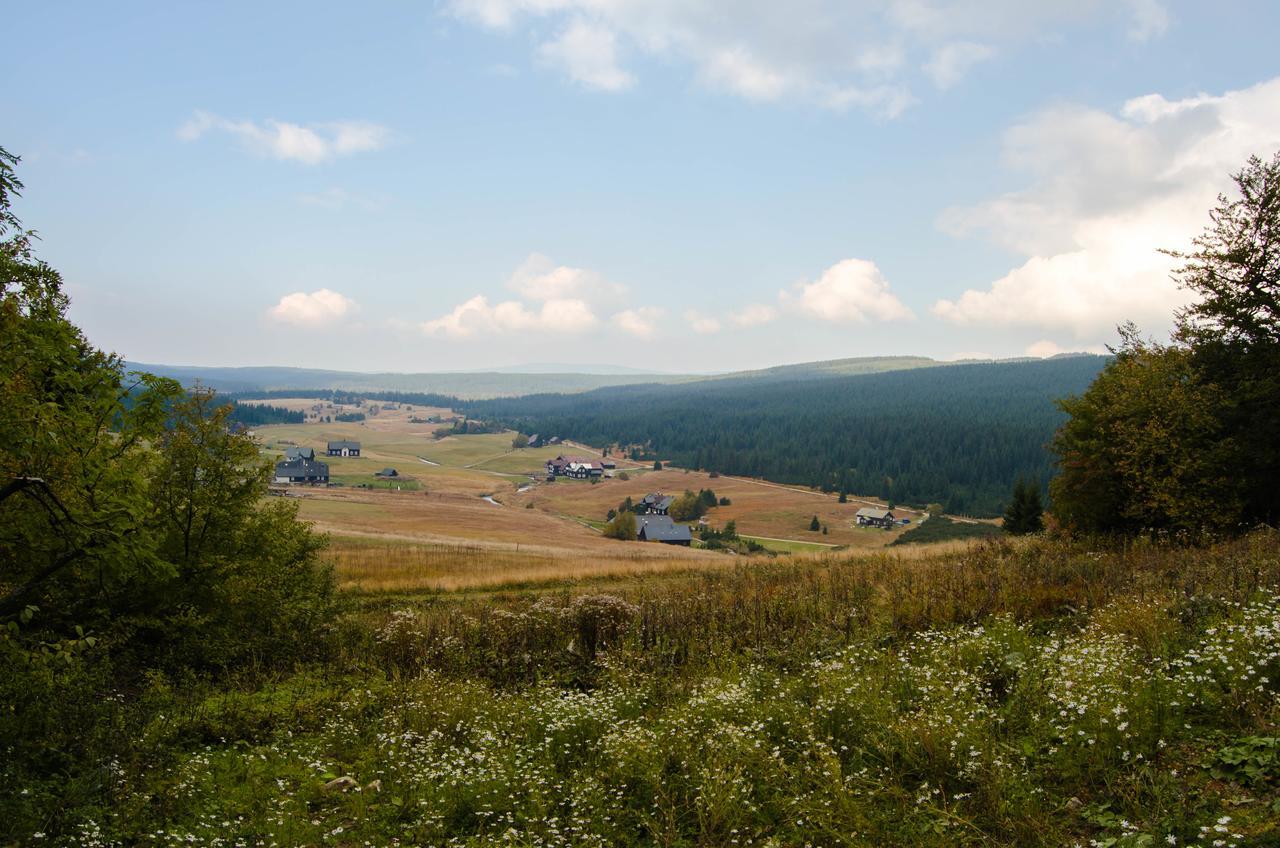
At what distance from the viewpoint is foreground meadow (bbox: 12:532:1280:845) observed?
19.1 ft

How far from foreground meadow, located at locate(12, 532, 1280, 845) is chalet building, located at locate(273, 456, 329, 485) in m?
123

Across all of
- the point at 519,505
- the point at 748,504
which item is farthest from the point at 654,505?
Answer: the point at 519,505

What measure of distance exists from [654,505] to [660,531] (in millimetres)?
31754

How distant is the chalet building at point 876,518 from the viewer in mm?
105500

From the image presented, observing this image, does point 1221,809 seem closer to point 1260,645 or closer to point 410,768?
point 1260,645

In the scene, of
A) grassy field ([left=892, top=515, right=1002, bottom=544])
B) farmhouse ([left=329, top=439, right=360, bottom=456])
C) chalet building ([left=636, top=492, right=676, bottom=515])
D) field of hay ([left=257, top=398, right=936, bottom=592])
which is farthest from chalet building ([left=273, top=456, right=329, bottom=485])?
grassy field ([left=892, top=515, right=1002, bottom=544])

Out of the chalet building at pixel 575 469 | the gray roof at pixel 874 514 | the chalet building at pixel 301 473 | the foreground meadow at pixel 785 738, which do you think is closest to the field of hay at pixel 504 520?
the gray roof at pixel 874 514

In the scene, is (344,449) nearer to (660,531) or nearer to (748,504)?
(748,504)

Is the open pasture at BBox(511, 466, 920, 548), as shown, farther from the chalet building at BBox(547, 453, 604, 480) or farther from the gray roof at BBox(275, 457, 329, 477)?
the gray roof at BBox(275, 457, 329, 477)

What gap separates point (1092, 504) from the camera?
2553cm

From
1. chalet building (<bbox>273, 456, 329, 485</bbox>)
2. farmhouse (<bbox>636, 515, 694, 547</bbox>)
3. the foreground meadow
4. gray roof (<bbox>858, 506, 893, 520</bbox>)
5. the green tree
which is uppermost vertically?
the foreground meadow

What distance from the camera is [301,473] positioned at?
404ft

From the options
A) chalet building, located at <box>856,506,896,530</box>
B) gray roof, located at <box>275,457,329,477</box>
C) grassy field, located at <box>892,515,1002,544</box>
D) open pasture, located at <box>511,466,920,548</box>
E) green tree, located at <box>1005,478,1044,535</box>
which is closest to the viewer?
green tree, located at <box>1005,478,1044,535</box>

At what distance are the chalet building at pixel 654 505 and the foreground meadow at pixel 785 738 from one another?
104 meters
